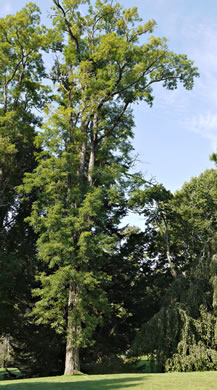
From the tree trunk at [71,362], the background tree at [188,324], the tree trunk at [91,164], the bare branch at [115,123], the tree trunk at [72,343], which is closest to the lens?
the background tree at [188,324]

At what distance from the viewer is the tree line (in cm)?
1288

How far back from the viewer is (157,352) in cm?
1291

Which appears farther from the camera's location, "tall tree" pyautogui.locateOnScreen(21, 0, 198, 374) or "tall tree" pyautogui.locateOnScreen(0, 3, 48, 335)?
"tall tree" pyautogui.locateOnScreen(0, 3, 48, 335)

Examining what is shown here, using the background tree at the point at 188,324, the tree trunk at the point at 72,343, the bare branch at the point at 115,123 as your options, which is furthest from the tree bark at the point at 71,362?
the bare branch at the point at 115,123

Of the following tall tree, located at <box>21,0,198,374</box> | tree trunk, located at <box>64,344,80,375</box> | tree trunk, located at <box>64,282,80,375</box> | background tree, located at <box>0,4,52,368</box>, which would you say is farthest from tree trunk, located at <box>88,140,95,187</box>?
tree trunk, located at <box>64,344,80,375</box>

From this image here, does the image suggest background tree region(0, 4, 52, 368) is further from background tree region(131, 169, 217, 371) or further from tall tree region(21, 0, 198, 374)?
background tree region(131, 169, 217, 371)

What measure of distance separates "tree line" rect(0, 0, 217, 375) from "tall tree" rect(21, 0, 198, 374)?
59mm

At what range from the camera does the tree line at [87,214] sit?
42.2ft

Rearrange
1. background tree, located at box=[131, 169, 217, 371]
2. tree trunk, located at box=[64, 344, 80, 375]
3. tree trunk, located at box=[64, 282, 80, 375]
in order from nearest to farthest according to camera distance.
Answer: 1. background tree, located at box=[131, 169, 217, 371]
2. tree trunk, located at box=[64, 282, 80, 375]
3. tree trunk, located at box=[64, 344, 80, 375]

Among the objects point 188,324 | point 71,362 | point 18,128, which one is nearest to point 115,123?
point 18,128

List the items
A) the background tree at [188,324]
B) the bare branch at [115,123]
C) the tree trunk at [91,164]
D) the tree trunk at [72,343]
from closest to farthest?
the background tree at [188,324]
the tree trunk at [72,343]
the tree trunk at [91,164]
the bare branch at [115,123]

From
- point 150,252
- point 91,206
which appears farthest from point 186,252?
point 91,206

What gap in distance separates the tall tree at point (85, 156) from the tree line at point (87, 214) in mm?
59

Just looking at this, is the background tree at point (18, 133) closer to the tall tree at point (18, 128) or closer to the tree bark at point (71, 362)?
the tall tree at point (18, 128)
